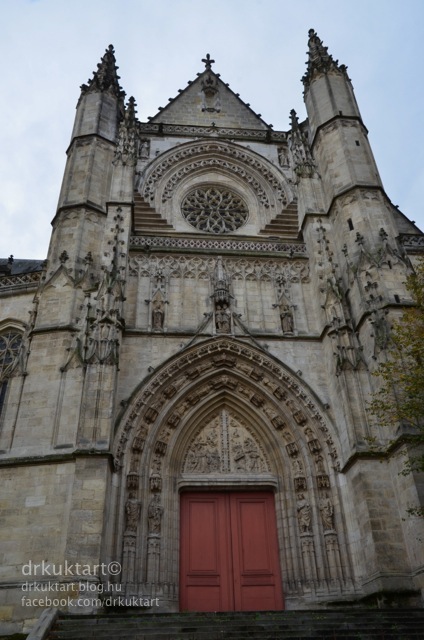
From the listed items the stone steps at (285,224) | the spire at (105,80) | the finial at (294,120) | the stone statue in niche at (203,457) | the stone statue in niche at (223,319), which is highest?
the spire at (105,80)

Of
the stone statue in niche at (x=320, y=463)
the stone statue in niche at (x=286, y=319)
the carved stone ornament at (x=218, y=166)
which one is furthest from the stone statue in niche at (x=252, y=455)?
the carved stone ornament at (x=218, y=166)

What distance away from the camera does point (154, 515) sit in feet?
33.7

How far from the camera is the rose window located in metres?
15.7

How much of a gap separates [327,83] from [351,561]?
14.0m

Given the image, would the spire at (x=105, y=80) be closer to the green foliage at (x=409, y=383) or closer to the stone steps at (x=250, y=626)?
the green foliage at (x=409, y=383)

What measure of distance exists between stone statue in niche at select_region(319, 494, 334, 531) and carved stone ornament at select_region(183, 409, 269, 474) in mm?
1436

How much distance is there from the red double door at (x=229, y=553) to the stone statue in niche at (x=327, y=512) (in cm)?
108

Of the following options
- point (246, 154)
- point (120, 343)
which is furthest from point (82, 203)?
point (246, 154)

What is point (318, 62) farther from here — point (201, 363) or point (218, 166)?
point (201, 363)

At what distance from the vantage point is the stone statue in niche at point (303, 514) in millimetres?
10398

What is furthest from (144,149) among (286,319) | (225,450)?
(225,450)

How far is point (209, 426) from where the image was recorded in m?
12.0

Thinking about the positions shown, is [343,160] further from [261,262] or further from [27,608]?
[27,608]

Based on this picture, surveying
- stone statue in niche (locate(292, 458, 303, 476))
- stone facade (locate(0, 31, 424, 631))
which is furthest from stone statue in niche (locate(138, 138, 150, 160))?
stone statue in niche (locate(292, 458, 303, 476))
